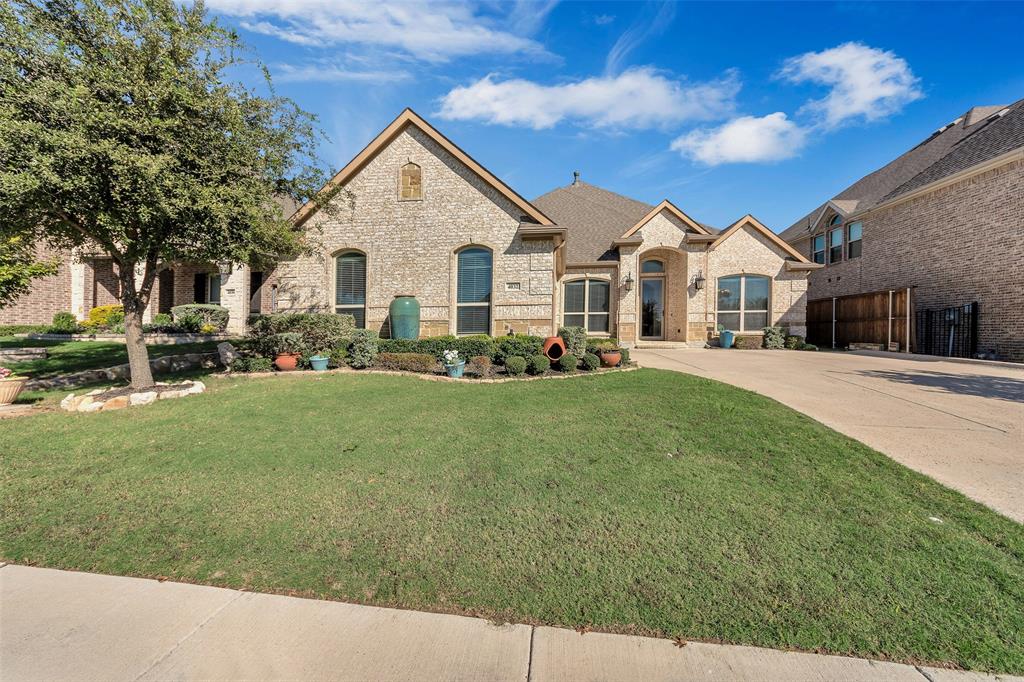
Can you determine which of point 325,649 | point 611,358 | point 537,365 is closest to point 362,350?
point 537,365

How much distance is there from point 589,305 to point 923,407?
37.8 feet

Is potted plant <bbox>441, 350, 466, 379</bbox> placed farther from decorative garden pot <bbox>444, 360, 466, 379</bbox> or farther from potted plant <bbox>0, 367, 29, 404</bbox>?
potted plant <bbox>0, 367, 29, 404</bbox>

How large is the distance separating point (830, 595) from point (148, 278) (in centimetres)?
1087

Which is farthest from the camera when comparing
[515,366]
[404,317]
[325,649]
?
[404,317]

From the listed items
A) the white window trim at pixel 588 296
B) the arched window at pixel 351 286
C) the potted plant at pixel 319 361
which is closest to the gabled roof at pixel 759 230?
the white window trim at pixel 588 296

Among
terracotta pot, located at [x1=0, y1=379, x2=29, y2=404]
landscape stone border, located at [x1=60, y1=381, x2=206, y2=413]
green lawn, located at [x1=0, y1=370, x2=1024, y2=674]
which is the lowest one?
green lawn, located at [x1=0, y1=370, x2=1024, y2=674]

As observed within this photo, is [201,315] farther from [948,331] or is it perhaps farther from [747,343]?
[948,331]

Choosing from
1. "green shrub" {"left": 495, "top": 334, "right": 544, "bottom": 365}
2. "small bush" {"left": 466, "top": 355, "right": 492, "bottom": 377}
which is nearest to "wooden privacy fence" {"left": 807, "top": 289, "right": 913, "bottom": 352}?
"green shrub" {"left": 495, "top": 334, "right": 544, "bottom": 365}

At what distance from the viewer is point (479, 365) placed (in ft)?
32.7

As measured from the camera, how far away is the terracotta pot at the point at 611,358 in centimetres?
986

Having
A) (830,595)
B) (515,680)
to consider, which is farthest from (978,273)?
(515,680)

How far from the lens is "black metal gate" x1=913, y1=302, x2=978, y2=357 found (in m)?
13.3

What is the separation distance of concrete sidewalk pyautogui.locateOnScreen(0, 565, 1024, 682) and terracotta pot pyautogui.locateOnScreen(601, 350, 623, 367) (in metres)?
8.03

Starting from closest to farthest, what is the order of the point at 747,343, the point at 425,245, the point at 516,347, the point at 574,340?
the point at 516,347
the point at 574,340
the point at 425,245
the point at 747,343
